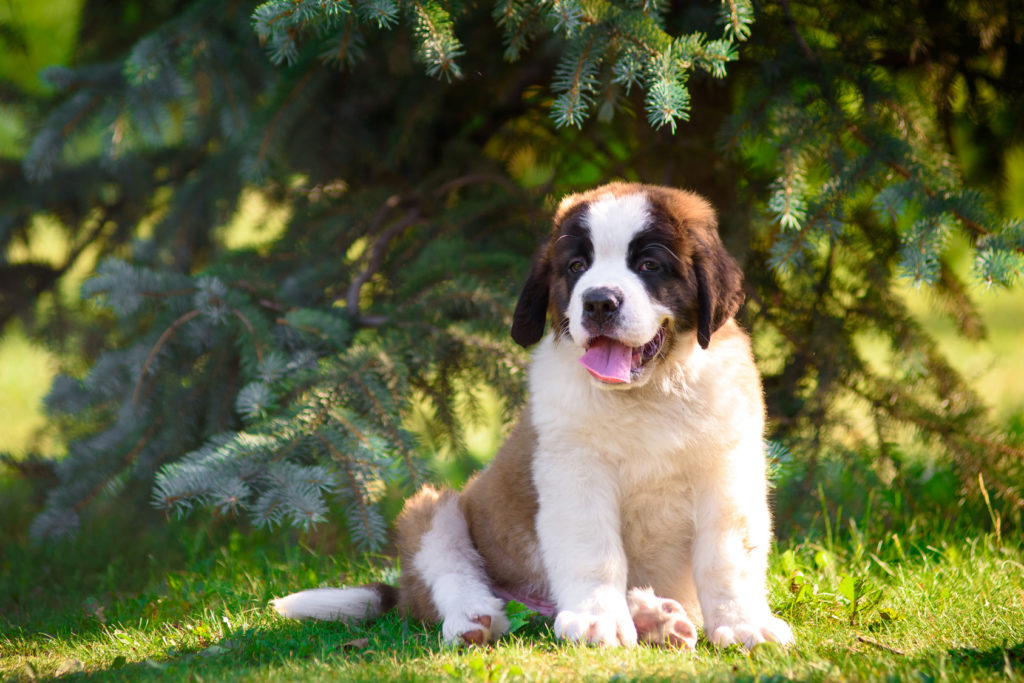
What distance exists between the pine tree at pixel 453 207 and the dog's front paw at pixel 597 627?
0.95 metres

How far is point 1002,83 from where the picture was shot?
420cm

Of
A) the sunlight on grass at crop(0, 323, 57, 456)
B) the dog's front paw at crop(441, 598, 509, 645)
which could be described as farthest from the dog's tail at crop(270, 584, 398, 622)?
the sunlight on grass at crop(0, 323, 57, 456)

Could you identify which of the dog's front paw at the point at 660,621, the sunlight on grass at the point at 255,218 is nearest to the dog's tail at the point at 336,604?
the dog's front paw at the point at 660,621

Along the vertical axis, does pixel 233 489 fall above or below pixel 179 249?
below

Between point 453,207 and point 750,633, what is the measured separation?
2637 millimetres

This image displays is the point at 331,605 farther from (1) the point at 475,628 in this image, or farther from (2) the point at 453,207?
(2) the point at 453,207

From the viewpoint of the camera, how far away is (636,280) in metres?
2.81

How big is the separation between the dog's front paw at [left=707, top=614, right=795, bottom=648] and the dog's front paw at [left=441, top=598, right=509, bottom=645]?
63 cm

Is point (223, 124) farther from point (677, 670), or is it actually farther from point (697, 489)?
point (677, 670)

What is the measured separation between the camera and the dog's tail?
3172 mm

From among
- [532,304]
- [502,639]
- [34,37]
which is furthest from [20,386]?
[502,639]

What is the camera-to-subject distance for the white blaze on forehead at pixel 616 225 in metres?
2.87

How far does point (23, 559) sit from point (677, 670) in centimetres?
338

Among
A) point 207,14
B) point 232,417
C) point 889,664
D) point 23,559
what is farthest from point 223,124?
point 889,664
